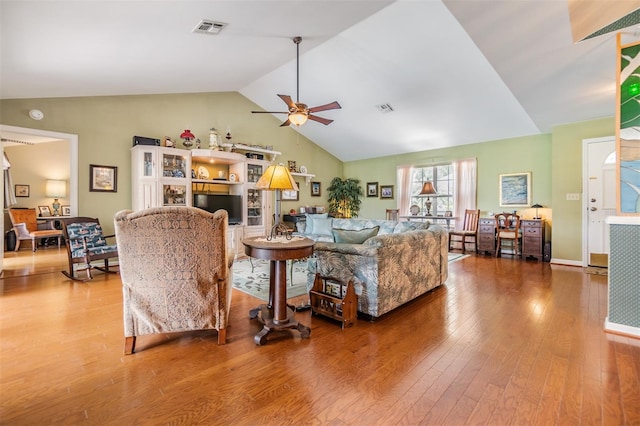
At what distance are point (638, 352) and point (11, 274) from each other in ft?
23.9

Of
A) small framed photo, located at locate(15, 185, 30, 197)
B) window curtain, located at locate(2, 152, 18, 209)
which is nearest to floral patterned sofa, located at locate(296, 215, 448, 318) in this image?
window curtain, located at locate(2, 152, 18, 209)

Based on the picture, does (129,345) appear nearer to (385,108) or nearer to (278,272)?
(278,272)

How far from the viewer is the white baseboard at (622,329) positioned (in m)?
2.43

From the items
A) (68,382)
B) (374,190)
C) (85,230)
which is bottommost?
(68,382)

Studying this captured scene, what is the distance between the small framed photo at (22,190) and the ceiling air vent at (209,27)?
775 cm

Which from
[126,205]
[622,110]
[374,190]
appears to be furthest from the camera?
[374,190]

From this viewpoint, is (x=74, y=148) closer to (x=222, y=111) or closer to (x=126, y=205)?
(x=126, y=205)

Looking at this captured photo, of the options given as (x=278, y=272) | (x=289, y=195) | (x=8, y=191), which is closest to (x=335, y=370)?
(x=278, y=272)

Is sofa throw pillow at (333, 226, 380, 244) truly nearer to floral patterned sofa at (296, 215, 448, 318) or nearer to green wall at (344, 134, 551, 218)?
floral patterned sofa at (296, 215, 448, 318)

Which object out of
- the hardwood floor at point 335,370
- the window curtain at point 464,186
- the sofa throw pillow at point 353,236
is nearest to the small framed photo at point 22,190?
the hardwood floor at point 335,370

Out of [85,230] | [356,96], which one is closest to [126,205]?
[85,230]

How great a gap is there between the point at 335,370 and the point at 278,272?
872 millimetres

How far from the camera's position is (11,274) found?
14.1 ft

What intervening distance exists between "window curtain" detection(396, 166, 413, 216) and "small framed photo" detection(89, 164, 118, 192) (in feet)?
21.6
